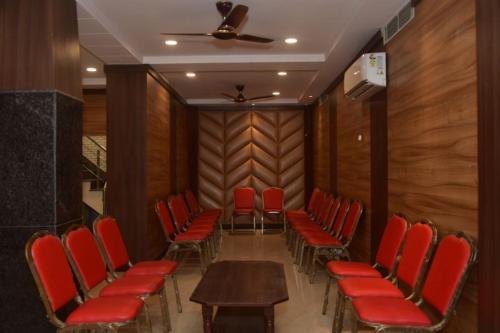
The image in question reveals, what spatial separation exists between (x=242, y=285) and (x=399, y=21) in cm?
261

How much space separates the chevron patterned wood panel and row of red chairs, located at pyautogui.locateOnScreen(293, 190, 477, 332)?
5241 mm

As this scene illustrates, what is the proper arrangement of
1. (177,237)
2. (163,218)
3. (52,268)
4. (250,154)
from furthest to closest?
(250,154), (177,237), (163,218), (52,268)

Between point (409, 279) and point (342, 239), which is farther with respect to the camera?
point (342, 239)

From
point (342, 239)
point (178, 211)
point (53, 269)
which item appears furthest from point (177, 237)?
point (53, 269)

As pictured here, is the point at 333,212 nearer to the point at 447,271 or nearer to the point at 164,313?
the point at 164,313

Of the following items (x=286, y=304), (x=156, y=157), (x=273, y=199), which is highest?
(x=156, y=157)

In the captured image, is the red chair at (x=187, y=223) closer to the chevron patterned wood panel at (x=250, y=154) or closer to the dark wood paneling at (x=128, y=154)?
the dark wood paneling at (x=128, y=154)

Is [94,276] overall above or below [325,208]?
below

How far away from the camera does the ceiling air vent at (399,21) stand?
10.8 feet

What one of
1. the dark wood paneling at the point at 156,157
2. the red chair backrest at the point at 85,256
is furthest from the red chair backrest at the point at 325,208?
the red chair backrest at the point at 85,256

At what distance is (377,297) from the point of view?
2639 millimetres

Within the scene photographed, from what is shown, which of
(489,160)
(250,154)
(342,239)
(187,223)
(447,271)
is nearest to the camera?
(489,160)

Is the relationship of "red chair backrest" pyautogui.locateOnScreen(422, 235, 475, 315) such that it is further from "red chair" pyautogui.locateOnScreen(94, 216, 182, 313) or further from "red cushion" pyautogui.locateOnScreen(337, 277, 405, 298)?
"red chair" pyautogui.locateOnScreen(94, 216, 182, 313)

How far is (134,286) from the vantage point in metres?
3.04
